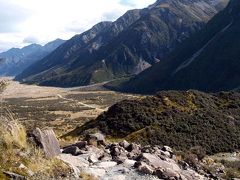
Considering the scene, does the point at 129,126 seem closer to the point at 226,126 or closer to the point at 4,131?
the point at 226,126

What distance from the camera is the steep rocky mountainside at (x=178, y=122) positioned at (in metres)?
38.9

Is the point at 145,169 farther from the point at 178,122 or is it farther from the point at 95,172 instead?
the point at 178,122

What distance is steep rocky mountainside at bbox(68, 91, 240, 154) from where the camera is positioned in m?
38.9

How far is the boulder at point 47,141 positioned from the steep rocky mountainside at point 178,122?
54.7ft

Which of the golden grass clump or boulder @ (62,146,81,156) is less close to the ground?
the golden grass clump

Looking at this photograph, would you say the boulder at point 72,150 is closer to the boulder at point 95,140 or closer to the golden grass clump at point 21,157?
the boulder at point 95,140

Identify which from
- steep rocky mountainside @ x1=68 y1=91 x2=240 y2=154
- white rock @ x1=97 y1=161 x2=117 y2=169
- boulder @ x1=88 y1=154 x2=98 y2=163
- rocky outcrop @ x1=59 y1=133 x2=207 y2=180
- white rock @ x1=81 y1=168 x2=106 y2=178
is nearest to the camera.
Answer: white rock @ x1=81 y1=168 x2=106 y2=178

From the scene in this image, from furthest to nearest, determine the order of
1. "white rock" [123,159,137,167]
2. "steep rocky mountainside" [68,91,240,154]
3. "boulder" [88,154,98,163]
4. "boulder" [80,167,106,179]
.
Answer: "steep rocky mountainside" [68,91,240,154], "boulder" [88,154,98,163], "white rock" [123,159,137,167], "boulder" [80,167,106,179]

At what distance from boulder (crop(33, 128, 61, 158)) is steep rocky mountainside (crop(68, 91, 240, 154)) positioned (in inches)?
656

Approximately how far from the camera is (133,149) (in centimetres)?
2736

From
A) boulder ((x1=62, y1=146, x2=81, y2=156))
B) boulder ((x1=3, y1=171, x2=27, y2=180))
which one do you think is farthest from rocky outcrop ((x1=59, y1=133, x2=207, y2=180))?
boulder ((x1=3, y1=171, x2=27, y2=180))

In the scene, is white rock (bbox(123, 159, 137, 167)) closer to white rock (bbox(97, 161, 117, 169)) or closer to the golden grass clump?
white rock (bbox(97, 161, 117, 169))

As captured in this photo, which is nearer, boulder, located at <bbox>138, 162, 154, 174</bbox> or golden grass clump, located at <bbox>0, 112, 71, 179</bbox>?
golden grass clump, located at <bbox>0, 112, 71, 179</bbox>

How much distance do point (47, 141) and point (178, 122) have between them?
2274 centimetres
